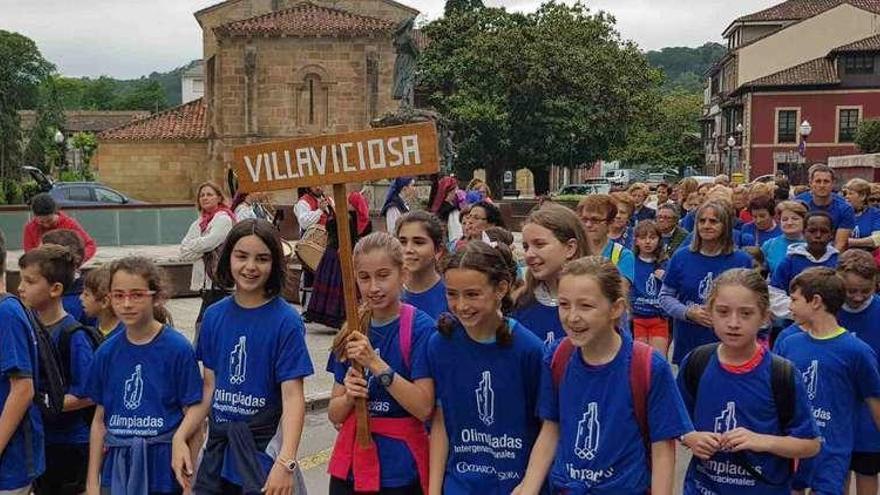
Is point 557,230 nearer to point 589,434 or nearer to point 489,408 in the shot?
point 489,408

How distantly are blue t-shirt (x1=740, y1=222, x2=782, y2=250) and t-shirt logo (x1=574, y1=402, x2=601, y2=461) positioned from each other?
5.48 metres

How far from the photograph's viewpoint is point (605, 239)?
247 inches

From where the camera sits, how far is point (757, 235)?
8383 millimetres

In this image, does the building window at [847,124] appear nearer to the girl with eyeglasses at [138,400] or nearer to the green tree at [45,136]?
the green tree at [45,136]

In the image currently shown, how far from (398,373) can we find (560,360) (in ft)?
2.04

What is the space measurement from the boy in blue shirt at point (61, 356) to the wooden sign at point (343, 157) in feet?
Result: 3.60

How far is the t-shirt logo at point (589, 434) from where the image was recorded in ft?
10.4

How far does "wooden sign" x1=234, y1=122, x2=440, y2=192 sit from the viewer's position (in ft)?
11.7

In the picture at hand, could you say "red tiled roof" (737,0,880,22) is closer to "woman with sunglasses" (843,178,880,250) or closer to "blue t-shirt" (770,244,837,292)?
"woman with sunglasses" (843,178,880,250)

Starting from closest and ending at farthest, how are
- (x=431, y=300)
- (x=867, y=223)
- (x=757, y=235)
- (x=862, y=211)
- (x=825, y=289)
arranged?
(x=431, y=300) < (x=825, y=289) < (x=757, y=235) < (x=867, y=223) < (x=862, y=211)

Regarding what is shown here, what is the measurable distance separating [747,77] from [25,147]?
48065 millimetres

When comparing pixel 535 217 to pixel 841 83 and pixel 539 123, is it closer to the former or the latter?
pixel 539 123

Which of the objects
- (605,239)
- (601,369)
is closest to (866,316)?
(605,239)

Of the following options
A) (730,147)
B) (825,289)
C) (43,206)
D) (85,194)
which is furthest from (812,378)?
(730,147)
